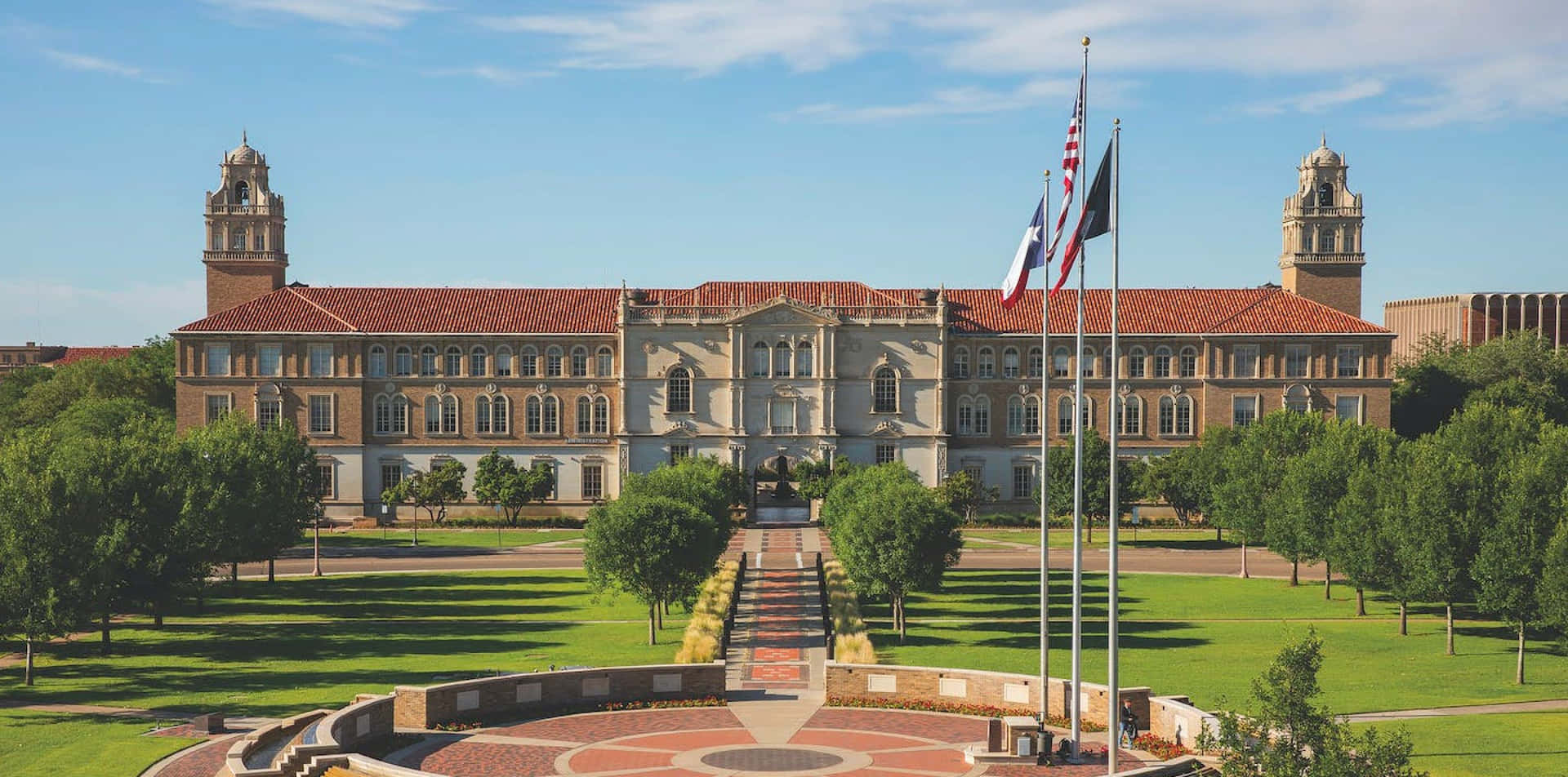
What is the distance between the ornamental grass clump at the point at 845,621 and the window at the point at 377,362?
1588 inches

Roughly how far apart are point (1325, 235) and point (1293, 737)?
93.1m

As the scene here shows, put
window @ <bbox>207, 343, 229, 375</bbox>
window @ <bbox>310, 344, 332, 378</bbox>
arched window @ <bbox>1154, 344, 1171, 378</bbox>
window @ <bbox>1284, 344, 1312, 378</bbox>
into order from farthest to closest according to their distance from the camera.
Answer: arched window @ <bbox>1154, 344, 1171, 378</bbox> → window @ <bbox>1284, 344, 1312, 378</bbox> → window @ <bbox>310, 344, 332, 378</bbox> → window @ <bbox>207, 343, 229, 375</bbox>

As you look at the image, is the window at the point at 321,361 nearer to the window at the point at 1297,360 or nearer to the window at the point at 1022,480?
the window at the point at 1022,480

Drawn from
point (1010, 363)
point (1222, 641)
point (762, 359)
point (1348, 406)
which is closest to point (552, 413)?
point (762, 359)

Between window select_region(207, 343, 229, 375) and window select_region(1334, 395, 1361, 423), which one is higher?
window select_region(207, 343, 229, 375)

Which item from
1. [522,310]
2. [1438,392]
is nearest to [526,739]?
[522,310]

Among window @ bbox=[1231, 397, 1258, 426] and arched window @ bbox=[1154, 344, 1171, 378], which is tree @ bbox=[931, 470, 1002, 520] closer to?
arched window @ bbox=[1154, 344, 1171, 378]

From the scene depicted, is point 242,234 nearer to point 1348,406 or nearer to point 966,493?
point 966,493

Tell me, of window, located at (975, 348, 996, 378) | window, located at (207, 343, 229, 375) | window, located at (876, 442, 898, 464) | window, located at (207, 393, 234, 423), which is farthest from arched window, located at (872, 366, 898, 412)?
window, located at (207, 343, 229, 375)

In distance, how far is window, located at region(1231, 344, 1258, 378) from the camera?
4358 inches

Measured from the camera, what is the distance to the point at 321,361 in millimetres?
109125

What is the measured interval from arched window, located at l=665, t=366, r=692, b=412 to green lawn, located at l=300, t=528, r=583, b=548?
10.1m

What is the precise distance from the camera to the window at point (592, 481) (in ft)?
361

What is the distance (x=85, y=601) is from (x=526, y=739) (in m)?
19.1
